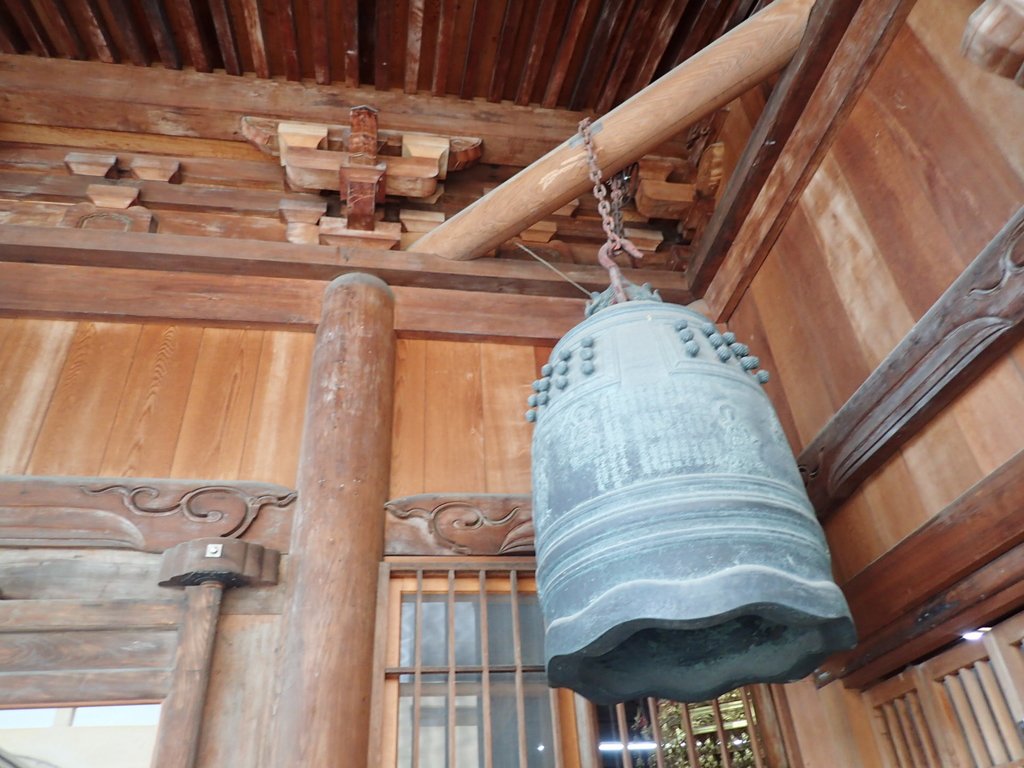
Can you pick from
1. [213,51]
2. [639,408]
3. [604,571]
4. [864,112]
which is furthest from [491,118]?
[604,571]

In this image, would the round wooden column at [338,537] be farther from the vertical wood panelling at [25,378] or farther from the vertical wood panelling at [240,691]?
the vertical wood panelling at [25,378]

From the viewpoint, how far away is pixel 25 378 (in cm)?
308

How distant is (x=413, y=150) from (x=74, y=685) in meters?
2.73

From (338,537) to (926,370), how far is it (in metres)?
1.88

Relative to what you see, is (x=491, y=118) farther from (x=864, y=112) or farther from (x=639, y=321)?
(x=639, y=321)

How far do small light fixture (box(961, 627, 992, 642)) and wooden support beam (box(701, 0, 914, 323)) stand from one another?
5.42 ft

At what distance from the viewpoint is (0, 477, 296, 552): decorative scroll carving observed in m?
2.66

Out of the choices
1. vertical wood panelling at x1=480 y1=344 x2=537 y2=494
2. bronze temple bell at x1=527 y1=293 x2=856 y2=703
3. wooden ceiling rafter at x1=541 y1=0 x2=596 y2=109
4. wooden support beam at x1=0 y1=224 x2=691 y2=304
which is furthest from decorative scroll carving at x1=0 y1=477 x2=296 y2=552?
wooden ceiling rafter at x1=541 y1=0 x2=596 y2=109

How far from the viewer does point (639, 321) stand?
6.70ft

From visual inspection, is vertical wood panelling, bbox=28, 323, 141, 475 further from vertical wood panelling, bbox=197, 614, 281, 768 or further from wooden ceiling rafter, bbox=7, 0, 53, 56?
wooden ceiling rafter, bbox=7, 0, 53, 56

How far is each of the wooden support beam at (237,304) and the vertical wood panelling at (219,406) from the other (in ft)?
0.38

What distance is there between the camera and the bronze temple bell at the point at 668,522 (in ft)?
5.07

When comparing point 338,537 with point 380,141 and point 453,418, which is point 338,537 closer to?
point 453,418

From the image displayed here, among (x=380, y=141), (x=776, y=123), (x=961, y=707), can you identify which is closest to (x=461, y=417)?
(x=380, y=141)
